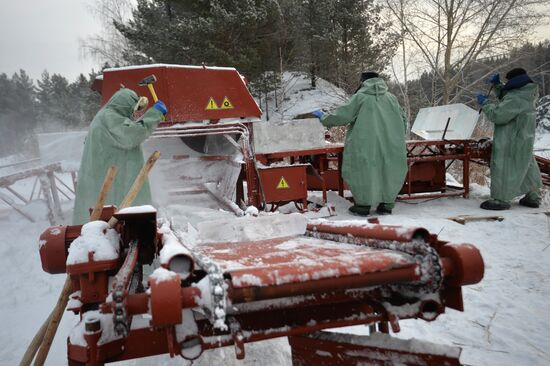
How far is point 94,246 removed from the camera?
5.02 feet

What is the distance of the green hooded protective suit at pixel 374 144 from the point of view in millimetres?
5656

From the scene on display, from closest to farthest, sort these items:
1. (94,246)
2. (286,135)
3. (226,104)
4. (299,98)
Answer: (94,246)
(226,104)
(286,135)
(299,98)

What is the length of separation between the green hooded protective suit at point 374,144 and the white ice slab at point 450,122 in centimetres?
171

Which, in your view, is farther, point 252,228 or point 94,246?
point 252,228

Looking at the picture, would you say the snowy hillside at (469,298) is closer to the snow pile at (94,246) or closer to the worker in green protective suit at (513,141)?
the worker in green protective suit at (513,141)

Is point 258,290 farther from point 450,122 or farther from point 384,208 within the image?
point 450,122

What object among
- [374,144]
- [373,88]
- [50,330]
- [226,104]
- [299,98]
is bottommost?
[50,330]

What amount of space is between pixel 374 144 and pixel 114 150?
381cm

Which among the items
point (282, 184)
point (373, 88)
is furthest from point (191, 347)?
point (373, 88)

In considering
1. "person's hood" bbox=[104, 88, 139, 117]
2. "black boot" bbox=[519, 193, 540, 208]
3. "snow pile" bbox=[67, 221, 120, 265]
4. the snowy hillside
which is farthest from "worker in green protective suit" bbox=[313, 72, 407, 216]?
"snow pile" bbox=[67, 221, 120, 265]

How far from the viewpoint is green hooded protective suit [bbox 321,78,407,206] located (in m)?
5.66

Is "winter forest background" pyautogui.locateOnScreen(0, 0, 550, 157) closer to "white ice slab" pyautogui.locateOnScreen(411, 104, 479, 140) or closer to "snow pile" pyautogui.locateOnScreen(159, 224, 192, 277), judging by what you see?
"white ice slab" pyautogui.locateOnScreen(411, 104, 479, 140)

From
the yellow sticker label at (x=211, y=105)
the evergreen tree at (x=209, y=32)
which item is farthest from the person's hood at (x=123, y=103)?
the evergreen tree at (x=209, y=32)

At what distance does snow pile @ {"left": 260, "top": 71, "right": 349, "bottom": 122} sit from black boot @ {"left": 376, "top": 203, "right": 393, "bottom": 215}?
12.8 metres
